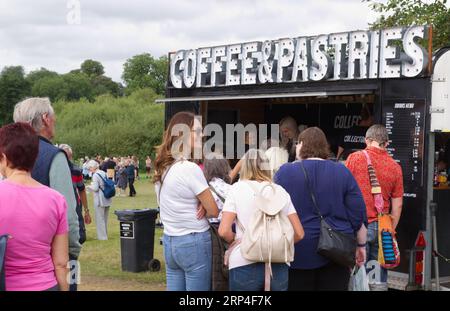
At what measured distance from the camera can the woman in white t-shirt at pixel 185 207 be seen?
5074 mm

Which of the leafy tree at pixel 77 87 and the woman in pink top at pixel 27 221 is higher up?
the leafy tree at pixel 77 87

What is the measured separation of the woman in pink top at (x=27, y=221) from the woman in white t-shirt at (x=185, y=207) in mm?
1322

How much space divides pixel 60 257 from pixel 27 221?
0.34 meters

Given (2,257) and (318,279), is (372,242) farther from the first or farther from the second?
(2,257)

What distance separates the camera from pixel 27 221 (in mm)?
3691

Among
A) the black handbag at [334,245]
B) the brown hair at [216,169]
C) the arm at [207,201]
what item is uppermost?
the brown hair at [216,169]

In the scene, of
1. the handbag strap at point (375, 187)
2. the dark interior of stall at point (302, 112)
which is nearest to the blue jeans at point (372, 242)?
the handbag strap at point (375, 187)

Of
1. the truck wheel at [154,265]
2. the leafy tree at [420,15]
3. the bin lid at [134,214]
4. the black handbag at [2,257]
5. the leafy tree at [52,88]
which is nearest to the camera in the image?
the black handbag at [2,257]

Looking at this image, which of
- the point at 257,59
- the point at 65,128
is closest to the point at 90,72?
the point at 65,128

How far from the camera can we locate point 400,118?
7129mm

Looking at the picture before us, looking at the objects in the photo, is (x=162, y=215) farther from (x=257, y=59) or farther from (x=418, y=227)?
(x=257, y=59)

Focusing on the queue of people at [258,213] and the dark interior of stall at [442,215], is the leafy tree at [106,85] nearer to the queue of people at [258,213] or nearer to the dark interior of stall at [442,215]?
the dark interior of stall at [442,215]

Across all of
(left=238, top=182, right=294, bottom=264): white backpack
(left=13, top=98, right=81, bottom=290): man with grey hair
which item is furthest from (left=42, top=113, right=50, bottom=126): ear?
(left=238, top=182, right=294, bottom=264): white backpack
